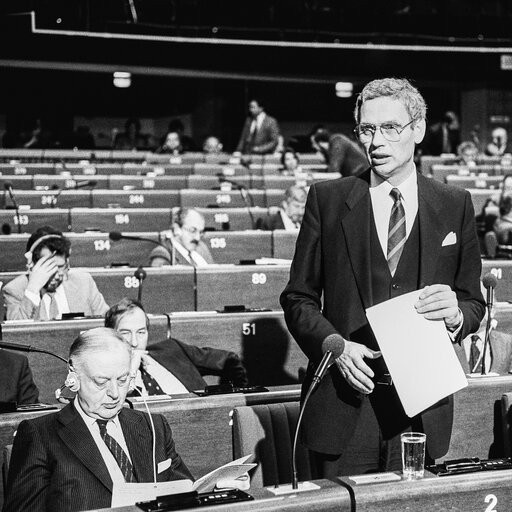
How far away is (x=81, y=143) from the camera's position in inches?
513

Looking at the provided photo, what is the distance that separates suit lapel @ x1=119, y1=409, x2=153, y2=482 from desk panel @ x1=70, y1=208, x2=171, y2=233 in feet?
14.4

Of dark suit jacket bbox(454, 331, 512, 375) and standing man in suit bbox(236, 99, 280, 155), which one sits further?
standing man in suit bbox(236, 99, 280, 155)

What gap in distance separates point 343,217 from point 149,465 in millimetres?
852

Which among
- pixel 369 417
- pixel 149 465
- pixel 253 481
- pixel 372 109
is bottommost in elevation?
pixel 253 481

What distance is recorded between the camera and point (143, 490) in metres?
1.90

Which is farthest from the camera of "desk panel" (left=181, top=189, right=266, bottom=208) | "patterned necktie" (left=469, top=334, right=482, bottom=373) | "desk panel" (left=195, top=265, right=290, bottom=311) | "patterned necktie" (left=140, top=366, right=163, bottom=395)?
"desk panel" (left=181, top=189, right=266, bottom=208)

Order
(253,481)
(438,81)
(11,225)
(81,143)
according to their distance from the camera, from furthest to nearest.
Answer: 1. (438,81)
2. (81,143)
3. (11,225)
4. (253,481)

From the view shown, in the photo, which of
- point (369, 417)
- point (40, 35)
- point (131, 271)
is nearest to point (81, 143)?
point (40, 35)

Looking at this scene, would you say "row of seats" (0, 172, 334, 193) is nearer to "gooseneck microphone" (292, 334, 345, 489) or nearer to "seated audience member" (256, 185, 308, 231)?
"seated audience member" (256, 185, 308, 231)

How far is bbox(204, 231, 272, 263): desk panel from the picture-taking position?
6.30m

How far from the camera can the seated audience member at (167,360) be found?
3.52 meters

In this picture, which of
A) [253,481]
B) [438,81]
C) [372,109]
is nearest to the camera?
[372,109]

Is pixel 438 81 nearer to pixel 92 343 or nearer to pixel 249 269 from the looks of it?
pixel 249 269

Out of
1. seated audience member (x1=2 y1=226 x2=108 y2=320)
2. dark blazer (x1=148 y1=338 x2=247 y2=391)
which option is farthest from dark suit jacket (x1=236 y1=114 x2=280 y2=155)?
dark blazer (x1=148 y1=338 x2=247 y2=391)
